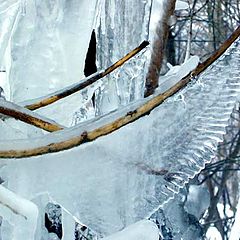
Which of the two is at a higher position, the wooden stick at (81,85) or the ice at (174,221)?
the wooden stick at (81,85)

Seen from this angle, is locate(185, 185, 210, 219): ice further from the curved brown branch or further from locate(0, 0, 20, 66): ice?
the curved brown branch

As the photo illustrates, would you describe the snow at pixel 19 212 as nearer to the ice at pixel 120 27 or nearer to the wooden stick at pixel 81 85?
the wooden stick at pixel 81 85

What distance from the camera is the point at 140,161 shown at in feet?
1.77

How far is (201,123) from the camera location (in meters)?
0.54

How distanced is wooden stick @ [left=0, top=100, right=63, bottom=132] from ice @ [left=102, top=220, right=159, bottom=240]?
3.7 inches

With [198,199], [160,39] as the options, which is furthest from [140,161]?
[198,199]

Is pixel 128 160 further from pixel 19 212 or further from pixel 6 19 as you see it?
pixel 6 19

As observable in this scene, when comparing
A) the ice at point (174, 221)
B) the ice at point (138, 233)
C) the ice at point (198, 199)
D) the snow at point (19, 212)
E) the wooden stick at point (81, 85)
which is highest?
the wooden stick at point (81, 85)

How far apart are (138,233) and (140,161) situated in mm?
63

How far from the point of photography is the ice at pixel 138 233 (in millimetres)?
493

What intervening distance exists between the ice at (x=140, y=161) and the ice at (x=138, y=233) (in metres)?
0.04

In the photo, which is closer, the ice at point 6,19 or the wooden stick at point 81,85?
the wooden stick at point 81,85

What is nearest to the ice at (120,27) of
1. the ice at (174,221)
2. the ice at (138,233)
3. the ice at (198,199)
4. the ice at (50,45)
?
the ice at (50,45)

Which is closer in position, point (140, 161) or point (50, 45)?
point (140, 161)
